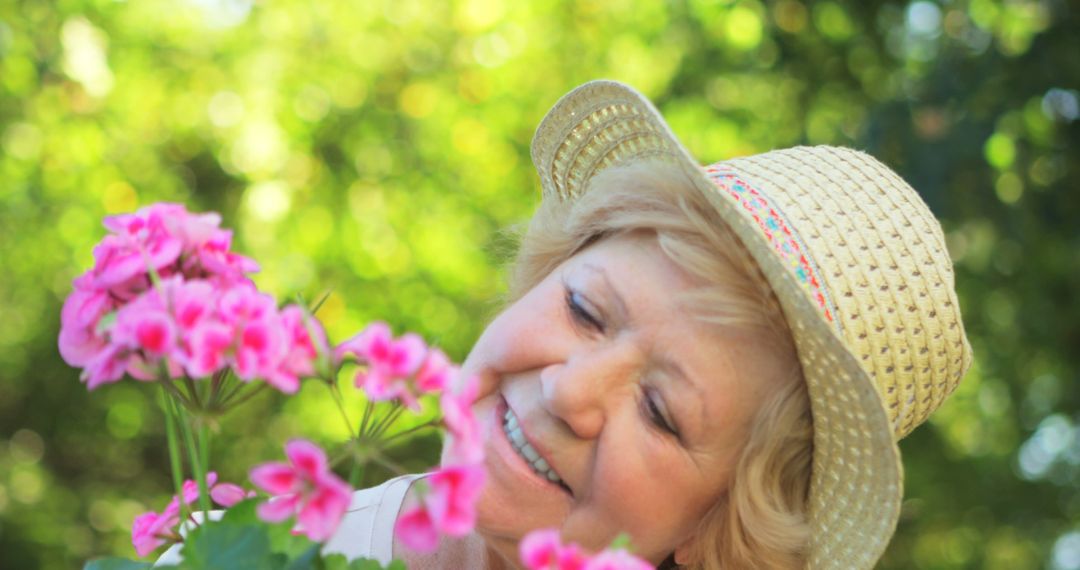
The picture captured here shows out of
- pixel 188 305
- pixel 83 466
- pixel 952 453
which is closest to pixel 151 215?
Result: pixel 188 305

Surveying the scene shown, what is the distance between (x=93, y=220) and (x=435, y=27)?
1.54 m

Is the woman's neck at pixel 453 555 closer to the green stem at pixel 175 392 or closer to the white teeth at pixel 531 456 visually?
the white teeth at pixel 531 456

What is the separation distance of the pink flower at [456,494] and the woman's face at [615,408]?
2.18 ft

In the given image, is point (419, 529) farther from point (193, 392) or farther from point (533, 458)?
point (533, 458)

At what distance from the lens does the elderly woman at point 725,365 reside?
61.8 inches

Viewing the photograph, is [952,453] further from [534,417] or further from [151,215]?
[151,215]

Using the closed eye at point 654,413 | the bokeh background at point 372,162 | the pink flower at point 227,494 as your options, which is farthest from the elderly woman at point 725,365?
the bokeh background at point 372,162

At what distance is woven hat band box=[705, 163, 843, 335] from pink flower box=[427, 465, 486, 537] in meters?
0.79

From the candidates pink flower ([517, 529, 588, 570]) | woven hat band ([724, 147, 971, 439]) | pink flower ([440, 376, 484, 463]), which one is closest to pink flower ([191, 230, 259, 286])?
pink flower ([440, 376, 484, 463])

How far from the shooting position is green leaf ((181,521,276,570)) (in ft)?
3.13

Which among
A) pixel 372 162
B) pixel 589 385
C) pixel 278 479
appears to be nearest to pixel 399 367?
pixel 278 479

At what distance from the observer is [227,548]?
3.15ft

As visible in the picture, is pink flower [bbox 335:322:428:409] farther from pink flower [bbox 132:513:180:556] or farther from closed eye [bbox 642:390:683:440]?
closed eye [bbox 642:390:683:440]

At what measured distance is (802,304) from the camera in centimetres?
150
